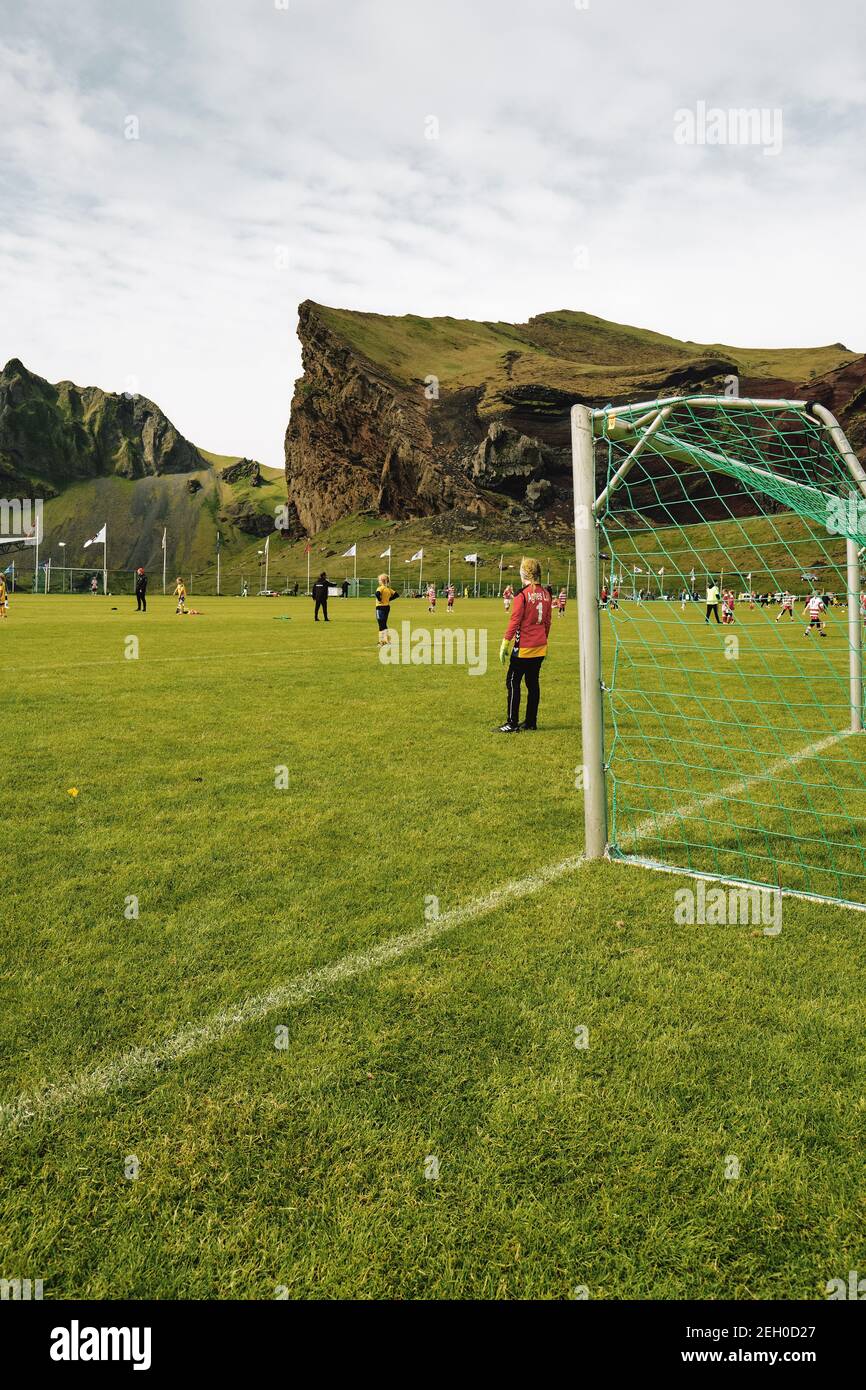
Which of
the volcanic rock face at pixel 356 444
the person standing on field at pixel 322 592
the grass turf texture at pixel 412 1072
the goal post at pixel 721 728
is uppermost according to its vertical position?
the volcanic rock face at pixel 356 444

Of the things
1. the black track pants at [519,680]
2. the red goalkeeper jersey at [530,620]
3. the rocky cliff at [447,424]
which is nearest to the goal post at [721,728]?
the black track pants at [519,680]

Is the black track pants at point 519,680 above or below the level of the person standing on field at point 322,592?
below

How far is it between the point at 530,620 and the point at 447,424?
170 meters

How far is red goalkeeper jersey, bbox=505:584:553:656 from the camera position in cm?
923

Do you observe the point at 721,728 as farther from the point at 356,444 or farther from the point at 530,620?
the point at 356,444

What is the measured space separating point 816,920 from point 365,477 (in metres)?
167

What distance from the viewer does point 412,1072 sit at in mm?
2980

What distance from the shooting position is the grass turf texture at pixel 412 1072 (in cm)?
220

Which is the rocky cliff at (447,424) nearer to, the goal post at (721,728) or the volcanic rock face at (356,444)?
the volcanic rock face at (356,444)

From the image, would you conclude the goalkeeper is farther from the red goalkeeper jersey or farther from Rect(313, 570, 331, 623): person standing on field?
Rect(313, 570, 331, 623): person standing on field

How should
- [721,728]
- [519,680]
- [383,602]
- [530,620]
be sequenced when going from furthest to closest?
[383,602]
[721,728]
[519,680]
[530,620]

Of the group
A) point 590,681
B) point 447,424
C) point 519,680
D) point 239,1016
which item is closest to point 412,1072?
point 239,1016
